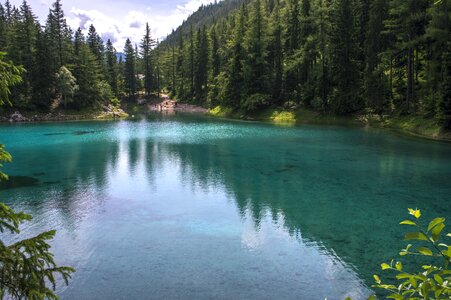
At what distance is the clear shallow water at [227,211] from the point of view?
10.8 meters

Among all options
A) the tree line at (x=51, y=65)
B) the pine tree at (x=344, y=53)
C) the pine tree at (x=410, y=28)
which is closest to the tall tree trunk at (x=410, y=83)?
the pine tree at (x=410, y=28)

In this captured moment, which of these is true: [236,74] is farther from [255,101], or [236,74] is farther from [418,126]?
[418,126]

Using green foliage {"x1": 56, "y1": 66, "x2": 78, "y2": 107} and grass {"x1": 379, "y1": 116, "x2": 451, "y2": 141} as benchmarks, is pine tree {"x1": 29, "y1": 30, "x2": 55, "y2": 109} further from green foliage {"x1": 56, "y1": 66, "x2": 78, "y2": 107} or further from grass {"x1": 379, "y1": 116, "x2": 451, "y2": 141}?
grass {"x1": 379, "y1": 116, "x2": 451, "y2": 141}

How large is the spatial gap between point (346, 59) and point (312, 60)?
8014 mm

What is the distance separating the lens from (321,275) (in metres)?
11.1

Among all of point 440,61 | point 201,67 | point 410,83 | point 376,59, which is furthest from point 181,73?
point 440,61

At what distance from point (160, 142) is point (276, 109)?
31.9 meters

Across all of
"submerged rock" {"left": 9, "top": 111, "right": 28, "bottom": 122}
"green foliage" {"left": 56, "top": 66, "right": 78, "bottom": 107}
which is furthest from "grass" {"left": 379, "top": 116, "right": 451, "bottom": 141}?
"submerged rock" {"left": 9, "top": 111, "right": 28, "bottom": 122}

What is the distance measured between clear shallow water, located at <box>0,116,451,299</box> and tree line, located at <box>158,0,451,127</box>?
536 inches

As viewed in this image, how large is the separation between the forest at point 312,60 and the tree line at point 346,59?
144mm

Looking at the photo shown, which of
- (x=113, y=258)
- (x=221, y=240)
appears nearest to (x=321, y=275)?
(x=221, y=240)

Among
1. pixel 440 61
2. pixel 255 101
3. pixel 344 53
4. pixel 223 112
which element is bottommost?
pixel 223 112

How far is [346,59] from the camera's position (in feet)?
192

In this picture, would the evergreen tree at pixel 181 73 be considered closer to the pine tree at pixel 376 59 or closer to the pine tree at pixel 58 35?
the pine tree at pixel 58 35
